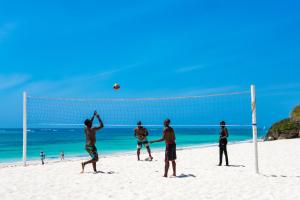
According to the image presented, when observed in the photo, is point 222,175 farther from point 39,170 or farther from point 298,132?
point 298,132

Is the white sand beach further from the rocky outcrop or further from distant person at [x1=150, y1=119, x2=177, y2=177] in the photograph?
the rocky outcrop

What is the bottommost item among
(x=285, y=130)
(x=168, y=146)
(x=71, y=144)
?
(x=71, y=144)

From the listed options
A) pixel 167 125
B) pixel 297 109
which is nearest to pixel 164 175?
pixel 167 125

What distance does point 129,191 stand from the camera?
21.1 ft

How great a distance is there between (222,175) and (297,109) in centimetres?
2587

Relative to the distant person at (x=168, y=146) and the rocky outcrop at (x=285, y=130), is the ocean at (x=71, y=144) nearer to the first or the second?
the distant person at (x=168, y=146)

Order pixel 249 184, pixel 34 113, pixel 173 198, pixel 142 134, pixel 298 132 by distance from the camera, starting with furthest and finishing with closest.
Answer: pixel 298 132, pixel 34 113, pixel 142 134, pixel 249 184, pixel 173 198

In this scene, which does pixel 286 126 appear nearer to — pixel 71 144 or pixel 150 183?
pixel 150 183

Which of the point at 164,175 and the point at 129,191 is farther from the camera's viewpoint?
the point at 164,175

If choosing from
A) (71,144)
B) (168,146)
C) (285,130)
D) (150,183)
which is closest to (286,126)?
(285,130)

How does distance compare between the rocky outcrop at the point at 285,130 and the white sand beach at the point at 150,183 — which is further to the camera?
the rocky outcrop at the point at 285,130

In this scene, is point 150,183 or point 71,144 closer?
point 150,183

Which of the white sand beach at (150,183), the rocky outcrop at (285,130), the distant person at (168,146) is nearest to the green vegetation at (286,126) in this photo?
the rocky outcrop at (285,130)

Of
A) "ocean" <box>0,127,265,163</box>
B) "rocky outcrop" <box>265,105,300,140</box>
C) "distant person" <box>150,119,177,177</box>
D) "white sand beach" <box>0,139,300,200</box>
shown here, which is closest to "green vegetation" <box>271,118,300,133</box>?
"rocky outcrop" <box>265,105,300,140</box>
